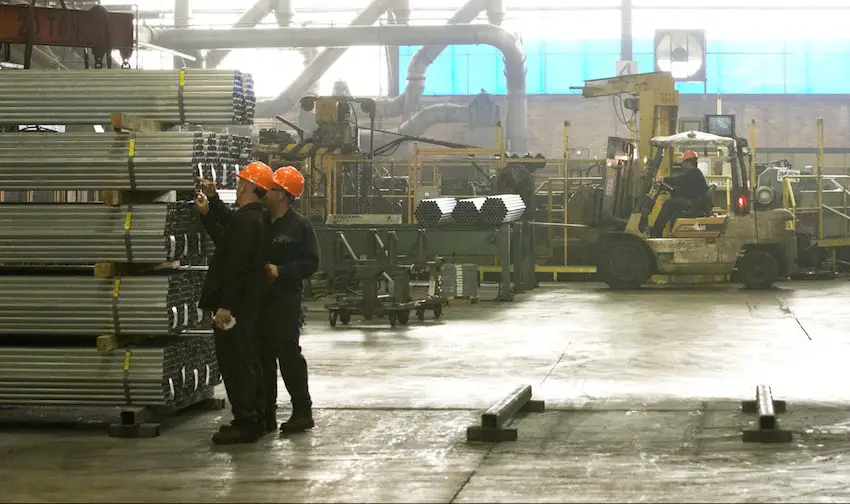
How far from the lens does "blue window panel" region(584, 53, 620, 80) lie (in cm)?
4019

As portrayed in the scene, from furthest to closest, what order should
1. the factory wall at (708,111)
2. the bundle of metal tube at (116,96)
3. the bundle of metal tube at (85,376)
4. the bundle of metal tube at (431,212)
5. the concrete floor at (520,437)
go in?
the factory wall at (708,111) < the bundle of metal tube at (431,212) < the bundle of metal tube at (116,96) < the bundle of metal tube at (85,376) < the concrete floor at (520,437)

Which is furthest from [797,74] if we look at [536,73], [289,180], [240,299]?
[240,299]

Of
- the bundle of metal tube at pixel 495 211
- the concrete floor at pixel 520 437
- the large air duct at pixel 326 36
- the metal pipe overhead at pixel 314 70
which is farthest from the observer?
the metal pipe overhead at pixel 314 70

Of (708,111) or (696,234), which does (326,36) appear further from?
(696,234)

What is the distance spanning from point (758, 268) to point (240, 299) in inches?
553

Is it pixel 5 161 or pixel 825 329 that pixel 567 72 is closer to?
pixel 825 329

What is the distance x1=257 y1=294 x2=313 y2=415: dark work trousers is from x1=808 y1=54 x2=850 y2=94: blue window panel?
35.5 metres

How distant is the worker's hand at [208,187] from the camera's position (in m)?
7.77

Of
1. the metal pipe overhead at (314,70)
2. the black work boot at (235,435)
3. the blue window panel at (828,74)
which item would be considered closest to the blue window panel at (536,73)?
the metal pipe overhead at (314,70)

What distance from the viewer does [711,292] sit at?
19.7 meters

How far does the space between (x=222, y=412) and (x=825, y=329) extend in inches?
314

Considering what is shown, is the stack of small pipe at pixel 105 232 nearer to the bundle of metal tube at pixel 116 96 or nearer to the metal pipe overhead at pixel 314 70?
the bundle of metal tube at pixel 116 96

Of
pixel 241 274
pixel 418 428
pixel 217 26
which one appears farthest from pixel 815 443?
pixel 217 26

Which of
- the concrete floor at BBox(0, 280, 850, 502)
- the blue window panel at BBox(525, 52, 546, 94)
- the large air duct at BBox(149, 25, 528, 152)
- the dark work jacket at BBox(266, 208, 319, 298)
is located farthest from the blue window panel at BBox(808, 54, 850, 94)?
the dark work jacket at BBox(266, 208, 319, 298)
